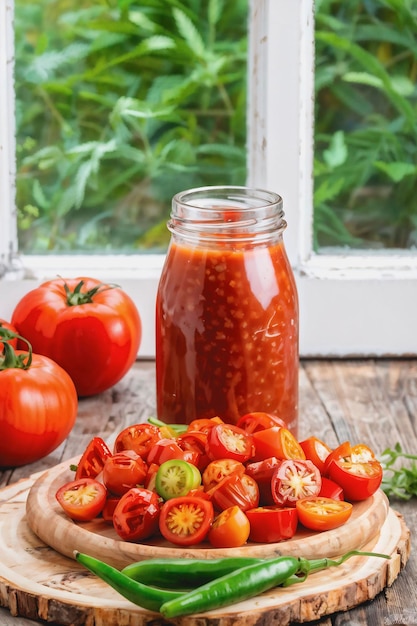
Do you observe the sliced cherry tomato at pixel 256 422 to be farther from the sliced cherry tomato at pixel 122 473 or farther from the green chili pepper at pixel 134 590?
the green chili pepper at pixel 134 590

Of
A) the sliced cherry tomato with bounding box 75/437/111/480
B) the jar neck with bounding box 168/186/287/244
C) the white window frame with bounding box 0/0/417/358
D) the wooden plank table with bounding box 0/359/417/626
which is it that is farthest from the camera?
the white window frame with bounding box 0/0/417/358

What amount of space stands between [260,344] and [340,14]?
29.4 inches

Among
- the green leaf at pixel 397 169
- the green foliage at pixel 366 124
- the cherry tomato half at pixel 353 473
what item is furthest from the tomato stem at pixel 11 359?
the green leaf at pixel 397 169

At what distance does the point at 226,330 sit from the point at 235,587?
1.37ft

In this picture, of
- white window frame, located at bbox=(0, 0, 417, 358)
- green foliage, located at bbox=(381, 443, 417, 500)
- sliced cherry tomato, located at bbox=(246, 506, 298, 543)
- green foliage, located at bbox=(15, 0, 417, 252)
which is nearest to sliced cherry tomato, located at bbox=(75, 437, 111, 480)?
sliced cherry tomato, located at bbox=(246, 506, 298, 543)

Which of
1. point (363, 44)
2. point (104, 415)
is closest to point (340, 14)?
point (363, 44)

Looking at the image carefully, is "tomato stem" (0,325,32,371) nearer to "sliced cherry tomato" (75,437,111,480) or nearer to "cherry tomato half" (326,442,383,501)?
"sliced cherry tomato" (75,437,111,480)

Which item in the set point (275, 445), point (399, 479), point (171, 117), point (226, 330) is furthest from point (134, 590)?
point (171, 117)

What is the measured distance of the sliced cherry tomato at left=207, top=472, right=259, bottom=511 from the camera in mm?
1077

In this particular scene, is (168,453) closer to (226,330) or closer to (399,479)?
(226,330)

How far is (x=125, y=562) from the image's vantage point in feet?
3.47

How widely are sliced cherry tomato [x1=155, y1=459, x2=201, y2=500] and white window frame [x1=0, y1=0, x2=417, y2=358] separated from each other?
0.77m

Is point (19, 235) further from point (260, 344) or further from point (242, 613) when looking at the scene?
point (242, 613)

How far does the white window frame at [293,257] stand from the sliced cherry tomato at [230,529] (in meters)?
0.82
